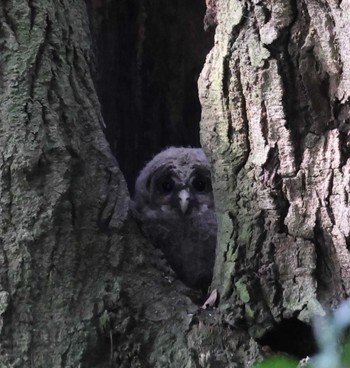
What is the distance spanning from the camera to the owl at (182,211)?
273cm

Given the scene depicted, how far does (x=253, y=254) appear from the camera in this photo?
1.82 metres

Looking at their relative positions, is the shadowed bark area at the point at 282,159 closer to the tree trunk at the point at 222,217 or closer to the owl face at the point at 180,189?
the tree trunk at the point at 222,217

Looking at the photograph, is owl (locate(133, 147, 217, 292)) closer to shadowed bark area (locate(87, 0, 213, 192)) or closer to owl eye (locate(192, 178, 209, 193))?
owl eye (locate(192, 178, 209, 193))

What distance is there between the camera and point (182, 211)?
284 cm

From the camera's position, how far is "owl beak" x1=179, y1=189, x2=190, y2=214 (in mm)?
2828

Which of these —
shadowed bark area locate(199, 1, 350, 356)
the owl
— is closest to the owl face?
→ the owl

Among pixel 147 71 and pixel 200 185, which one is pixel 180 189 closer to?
pixel 200 185

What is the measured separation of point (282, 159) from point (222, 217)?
0.24 m

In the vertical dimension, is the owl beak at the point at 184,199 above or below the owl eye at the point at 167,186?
below

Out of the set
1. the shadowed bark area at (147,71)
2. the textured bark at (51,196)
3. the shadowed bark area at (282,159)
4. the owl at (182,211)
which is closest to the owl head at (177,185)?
the owl at (182,211)

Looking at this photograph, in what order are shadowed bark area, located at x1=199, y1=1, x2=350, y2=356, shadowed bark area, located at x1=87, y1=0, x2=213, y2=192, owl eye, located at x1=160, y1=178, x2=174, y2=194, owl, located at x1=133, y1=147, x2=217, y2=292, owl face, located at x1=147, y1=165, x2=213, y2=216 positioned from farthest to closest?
shadowed bark area, located at x1=87, y1=0, x2=213, y2=192 < owl eye, located at x1=160, y1=178, x2=174, y2=194 < owl face, located at x1=147, y1=165, x2=213, y2=216 < owl, located at x1=133, y1=147, x2=217, y2=292 < shadowed bark area, located at x1=199, y1=1, x2=350, y2=356

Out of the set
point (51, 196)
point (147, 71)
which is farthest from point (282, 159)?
point (147, 71)

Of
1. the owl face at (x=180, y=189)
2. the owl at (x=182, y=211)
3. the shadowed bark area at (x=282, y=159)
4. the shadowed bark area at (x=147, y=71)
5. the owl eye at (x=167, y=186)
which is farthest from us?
the shadowed bark area at (x=147, y=71)

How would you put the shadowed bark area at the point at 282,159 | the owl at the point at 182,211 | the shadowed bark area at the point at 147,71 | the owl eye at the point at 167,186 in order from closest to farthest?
the shadowed bark area at the point at 282,159, the owl at the point at 182,211, the owl eye at the point at 167,186, the shadowed bark area at the point at 147,71
